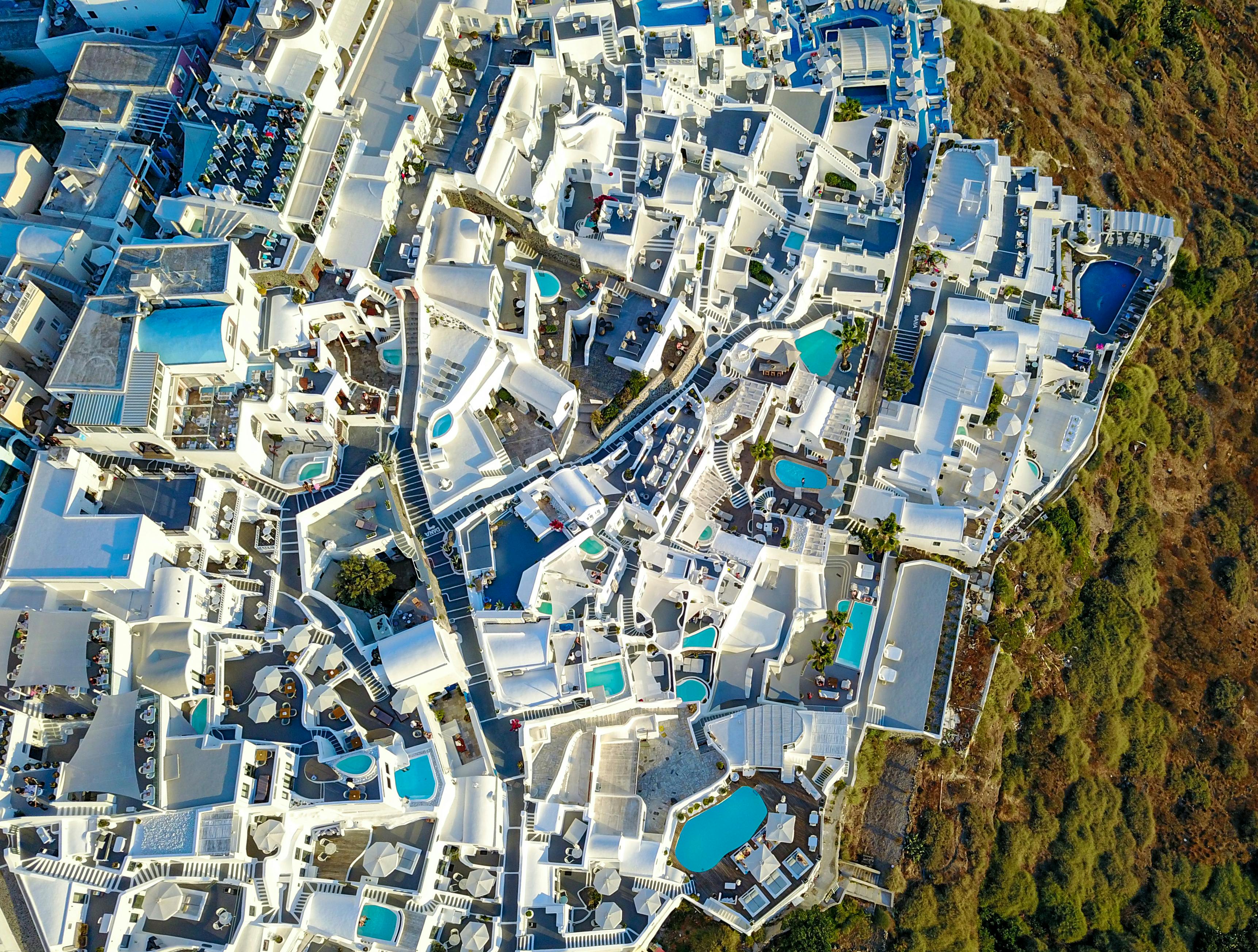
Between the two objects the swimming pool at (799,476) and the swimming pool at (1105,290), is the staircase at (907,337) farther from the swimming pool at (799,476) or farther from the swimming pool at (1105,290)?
the swimming pool at (1105,290)

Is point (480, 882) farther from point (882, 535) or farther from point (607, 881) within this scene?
point (882, 535)

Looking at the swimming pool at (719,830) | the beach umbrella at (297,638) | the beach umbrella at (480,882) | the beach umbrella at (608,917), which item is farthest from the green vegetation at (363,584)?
the swimming pool at (719,830)

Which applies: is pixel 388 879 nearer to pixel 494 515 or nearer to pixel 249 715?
pixel 249 715

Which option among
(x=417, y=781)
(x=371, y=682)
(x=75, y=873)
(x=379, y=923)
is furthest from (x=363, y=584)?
(x=75, y=873)

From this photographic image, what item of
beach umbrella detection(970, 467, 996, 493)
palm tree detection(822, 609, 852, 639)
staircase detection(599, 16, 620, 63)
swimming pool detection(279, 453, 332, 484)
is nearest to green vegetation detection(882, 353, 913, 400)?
beach umbrella detection(970, 467, 996, 493)

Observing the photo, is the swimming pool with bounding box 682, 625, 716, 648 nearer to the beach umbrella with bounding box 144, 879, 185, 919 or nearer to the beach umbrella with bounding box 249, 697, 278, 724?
the beach umbrella with bounding box 249, 697, 278, 724

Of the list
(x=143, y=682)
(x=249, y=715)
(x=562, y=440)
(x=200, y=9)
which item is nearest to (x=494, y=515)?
(x=562, y=440)
